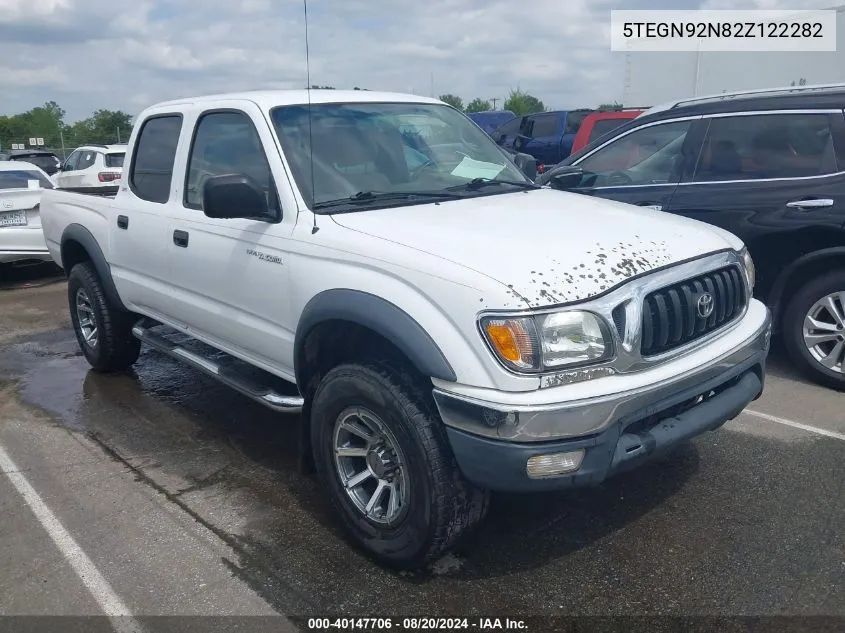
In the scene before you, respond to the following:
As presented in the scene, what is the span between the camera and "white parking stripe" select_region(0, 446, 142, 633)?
305 cm

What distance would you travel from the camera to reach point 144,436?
15.9 ft

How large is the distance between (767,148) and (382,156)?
2.91 m

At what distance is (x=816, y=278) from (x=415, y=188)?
9.51 ft

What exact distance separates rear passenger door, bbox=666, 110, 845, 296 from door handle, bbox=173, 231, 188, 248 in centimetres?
340

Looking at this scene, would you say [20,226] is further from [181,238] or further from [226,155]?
[226,155]

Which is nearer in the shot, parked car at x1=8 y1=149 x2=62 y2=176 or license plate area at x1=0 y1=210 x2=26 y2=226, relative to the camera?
license plate area at x1=0 y1=210 x2=26 y2=226

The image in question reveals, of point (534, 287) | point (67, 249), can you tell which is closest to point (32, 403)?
point (67, 249)

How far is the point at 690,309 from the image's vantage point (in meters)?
3.12

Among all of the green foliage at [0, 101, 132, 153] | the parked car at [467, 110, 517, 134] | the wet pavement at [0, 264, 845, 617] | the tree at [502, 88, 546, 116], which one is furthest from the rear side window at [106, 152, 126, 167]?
the tree at [502, 88, 546, 116]

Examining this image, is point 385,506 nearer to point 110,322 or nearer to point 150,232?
point 150,232

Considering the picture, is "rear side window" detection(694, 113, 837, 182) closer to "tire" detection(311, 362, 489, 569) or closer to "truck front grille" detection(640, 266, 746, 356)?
"truck front grille" detection(640, 266, 746, 356)

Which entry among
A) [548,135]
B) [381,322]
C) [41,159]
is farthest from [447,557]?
[41,159]

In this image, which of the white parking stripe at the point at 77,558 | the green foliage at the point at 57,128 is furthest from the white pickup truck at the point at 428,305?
the green foliage at the point at 57,128

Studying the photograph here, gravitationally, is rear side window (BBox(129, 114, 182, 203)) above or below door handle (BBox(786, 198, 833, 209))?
above
